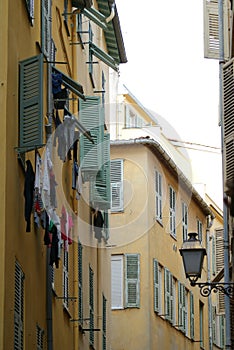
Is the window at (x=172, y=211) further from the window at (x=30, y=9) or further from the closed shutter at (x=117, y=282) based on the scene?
the window at (x=30, y=9)

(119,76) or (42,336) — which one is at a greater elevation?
(119,76)

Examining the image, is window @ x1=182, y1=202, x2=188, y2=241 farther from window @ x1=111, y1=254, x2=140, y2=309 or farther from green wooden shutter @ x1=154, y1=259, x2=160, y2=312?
window @ x1=111, y1=254, x2=140, y2=309

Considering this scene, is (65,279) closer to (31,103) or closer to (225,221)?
(225,221)

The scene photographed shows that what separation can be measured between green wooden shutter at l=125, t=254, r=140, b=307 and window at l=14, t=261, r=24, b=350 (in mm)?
17113

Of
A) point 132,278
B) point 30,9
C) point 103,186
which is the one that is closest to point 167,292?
point 132,278

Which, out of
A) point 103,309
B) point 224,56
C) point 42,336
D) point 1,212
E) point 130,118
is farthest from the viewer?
point 130,118

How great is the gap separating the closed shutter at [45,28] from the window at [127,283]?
14.6 meters

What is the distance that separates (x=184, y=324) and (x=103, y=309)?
8.95 metres

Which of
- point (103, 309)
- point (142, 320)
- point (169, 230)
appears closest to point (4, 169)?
point (103, 309)

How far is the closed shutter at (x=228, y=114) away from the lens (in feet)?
74.8

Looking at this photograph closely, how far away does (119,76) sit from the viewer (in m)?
37.2

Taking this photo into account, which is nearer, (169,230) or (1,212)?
(1,212)

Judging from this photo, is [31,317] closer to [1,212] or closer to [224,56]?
[1,212]

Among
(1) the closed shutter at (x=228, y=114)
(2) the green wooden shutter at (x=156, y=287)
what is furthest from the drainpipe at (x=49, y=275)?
(2) the green wooden shutter at (x=156, y=287)
